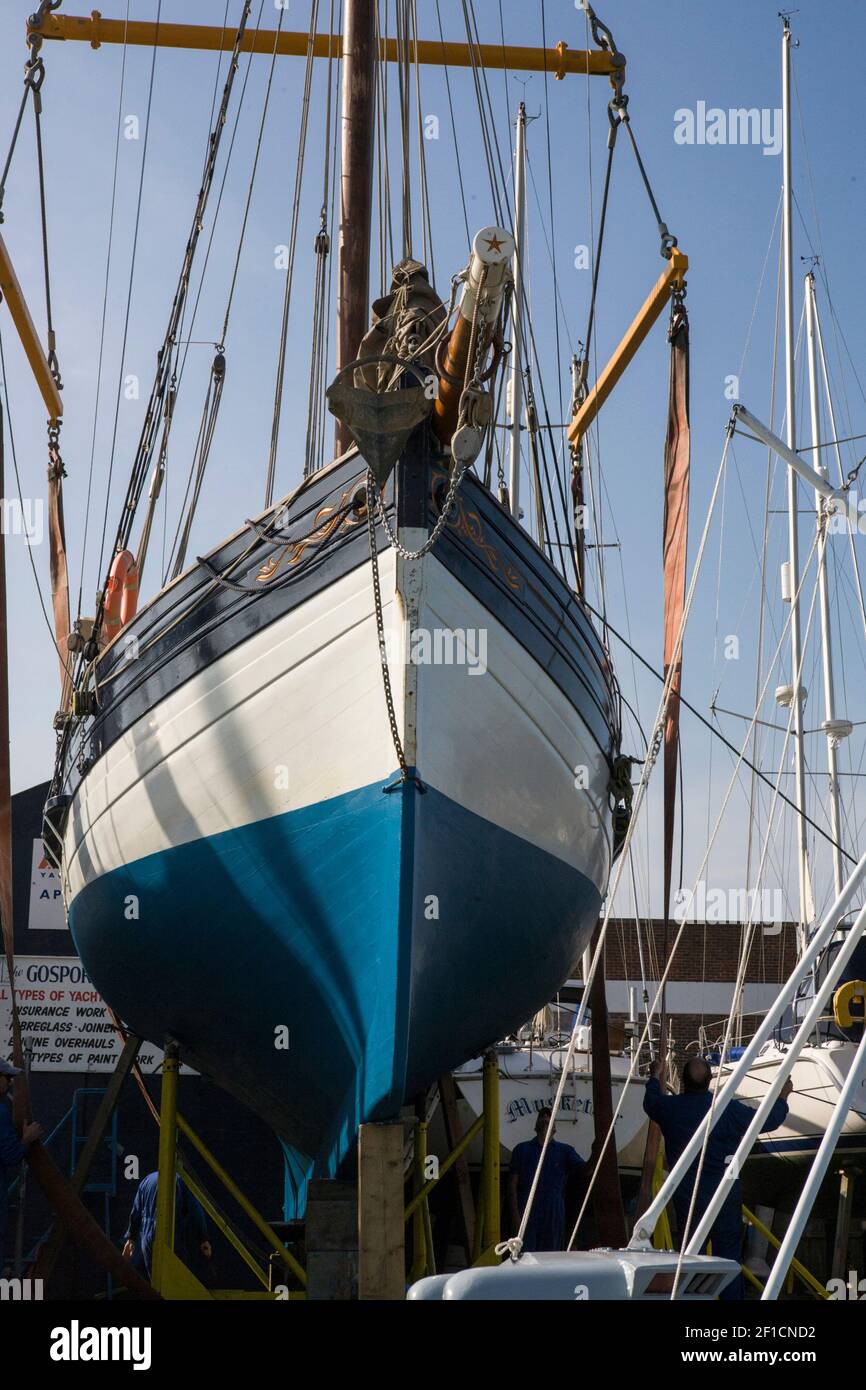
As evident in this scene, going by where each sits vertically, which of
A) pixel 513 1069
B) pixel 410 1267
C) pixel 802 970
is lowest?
pixel 410 1267

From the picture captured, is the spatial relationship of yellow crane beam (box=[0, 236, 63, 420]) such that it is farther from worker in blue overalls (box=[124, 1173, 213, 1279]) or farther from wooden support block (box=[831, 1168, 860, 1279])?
wooden support block (box=[831, 1168, 860, 1279])

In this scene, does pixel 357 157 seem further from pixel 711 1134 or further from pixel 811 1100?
pixel 811 1100

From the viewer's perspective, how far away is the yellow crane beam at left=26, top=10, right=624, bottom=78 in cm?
1075

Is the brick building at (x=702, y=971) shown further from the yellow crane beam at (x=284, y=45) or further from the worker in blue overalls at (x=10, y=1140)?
the worker in blue overalls at (x=10, y=1140)

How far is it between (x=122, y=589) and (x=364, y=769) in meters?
4.05

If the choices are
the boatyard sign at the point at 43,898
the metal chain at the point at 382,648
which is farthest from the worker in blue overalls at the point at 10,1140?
the boatyard sign at the point at 43,898

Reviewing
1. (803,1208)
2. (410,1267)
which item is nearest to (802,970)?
(803,1208)

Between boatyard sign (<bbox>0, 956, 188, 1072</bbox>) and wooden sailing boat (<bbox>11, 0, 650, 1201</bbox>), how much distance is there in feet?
15.5

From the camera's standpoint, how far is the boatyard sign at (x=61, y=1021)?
1130 cm

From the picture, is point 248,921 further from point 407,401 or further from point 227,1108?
point 227,1108

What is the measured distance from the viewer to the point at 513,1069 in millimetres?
Result: 9688

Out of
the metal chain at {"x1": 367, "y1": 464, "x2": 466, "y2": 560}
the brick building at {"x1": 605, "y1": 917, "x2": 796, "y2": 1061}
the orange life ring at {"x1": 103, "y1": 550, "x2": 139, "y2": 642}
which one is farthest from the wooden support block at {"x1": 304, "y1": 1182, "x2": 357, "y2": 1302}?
the brick building at {"x1": 605, "y1": 917, "x2": 796, "y2": 1061}

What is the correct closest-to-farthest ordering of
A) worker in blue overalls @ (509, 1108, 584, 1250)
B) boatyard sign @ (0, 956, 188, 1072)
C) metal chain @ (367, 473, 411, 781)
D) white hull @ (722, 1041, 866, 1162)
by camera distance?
1. metal chain @ (367, 473, 411, 781)
2. worker in blue overalls @ (509, 1108, 584, 1250)
3. white hull @ (722, 1041, 866, 1162)
4. boatyard sign @ (0, 956, 188, 1072)
